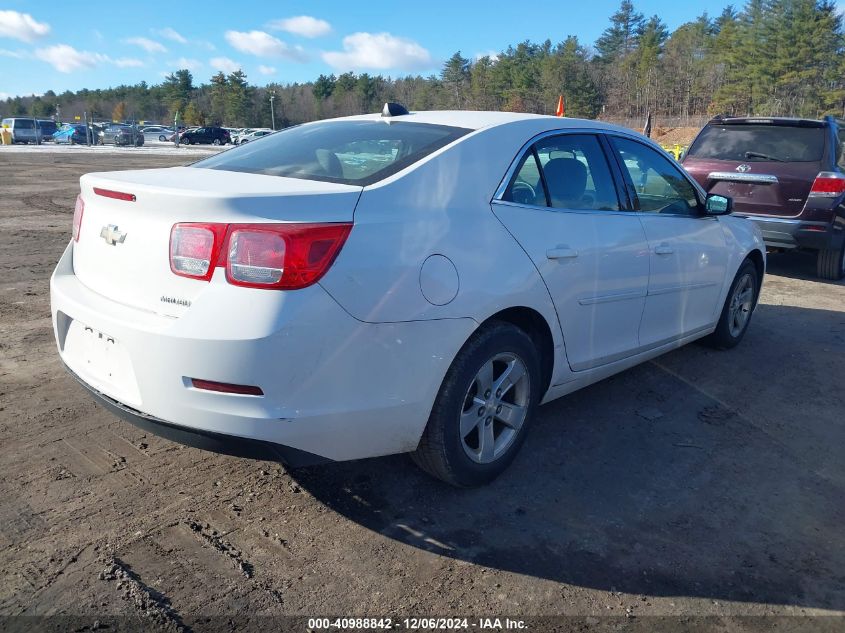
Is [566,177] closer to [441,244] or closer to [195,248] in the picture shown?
[441,244]

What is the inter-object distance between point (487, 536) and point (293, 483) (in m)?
0.95

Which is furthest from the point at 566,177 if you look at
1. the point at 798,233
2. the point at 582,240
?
the point at 798,233

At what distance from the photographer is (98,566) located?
251 centimetres

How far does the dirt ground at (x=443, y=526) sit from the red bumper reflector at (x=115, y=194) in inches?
50.1

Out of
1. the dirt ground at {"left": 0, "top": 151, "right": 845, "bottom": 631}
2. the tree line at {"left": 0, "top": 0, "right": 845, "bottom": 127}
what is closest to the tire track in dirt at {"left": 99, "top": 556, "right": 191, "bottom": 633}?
the dirt ground at {"left": 0, "top": 151, "right": 845, "bottom": 631}

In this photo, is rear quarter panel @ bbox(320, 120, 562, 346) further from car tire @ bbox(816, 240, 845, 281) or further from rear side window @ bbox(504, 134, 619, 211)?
car tire @ bbox(816, 240, 845, 281)

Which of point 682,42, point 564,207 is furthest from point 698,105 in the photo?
point 564,207

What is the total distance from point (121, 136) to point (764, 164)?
165ft

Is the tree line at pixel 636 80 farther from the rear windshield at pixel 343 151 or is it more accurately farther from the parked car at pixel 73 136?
the rear windshield at pixel 343 151

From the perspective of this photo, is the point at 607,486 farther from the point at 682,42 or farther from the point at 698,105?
the point at 682,42

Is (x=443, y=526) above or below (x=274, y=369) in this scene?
below

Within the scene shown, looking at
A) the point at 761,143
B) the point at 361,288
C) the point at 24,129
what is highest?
the point at 24,129

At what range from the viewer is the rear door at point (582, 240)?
3.22 meters

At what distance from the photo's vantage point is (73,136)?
165ft
